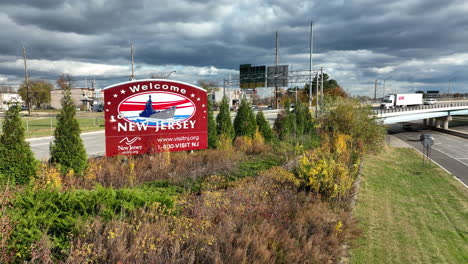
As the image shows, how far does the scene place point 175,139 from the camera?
40.4ft

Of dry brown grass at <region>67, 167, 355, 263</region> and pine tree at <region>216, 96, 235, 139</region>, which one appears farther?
pine tree at <region>216, 96, 235, 139</region>

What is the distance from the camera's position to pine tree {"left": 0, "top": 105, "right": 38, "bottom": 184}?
7852 mm

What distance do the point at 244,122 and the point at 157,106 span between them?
22.7 feet

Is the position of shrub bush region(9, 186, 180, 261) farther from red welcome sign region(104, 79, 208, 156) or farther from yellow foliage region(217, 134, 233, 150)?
yellow foliage region(217, 134, 233, 150)

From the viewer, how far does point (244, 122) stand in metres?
17.5

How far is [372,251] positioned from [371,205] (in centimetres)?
451

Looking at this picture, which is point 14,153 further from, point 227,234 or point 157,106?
point 227,234

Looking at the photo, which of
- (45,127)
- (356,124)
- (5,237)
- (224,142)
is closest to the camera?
(5,237)

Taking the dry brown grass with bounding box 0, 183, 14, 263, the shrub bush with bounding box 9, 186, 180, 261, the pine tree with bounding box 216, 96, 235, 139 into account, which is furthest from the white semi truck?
the dry brown grass with bounding box 0, 183, 14, 263

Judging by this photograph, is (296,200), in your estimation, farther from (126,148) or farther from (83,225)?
(126,148)

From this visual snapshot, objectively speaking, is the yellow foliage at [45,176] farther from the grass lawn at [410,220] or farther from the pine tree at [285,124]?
the pine tree at [285,124]

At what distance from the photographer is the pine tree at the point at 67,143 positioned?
9.18 metres

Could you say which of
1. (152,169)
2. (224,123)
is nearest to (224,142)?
(224,123)

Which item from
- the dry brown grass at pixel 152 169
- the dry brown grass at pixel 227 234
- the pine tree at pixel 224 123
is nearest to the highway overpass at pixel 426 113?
the pine tree at pixel 224 123
